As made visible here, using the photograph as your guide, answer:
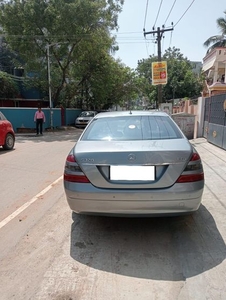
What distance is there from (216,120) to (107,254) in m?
9.23

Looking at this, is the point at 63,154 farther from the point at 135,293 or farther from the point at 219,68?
the point at 219,68

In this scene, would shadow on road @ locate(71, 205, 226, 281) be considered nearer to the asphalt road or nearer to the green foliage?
the asphalt road

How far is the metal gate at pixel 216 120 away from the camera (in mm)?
9657

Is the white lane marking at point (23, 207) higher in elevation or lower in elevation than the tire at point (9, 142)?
lower

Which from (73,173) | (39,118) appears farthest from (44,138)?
(73,173)

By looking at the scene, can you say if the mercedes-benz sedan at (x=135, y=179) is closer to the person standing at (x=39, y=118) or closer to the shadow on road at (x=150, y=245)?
the shadow on road at (x=150, y=245)

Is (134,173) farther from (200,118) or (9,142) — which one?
(200,118)

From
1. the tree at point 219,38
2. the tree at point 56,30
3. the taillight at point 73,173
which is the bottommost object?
the taillight at point 73,173

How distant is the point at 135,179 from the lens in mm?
2908

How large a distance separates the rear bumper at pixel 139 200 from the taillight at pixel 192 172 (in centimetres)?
6

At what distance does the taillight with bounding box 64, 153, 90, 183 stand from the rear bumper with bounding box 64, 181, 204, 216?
71 millimetres

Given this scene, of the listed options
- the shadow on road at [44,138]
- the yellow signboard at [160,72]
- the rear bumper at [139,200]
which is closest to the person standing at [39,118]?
the shadow on road at [44,138]

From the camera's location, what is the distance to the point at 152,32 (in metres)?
19.9

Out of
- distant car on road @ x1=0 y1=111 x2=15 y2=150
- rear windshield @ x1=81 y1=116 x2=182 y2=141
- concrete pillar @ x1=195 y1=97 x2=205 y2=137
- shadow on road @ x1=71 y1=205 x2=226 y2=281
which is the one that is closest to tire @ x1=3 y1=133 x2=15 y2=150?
distant car on road @ x1=0 y1=111 x2=15 y2=150
